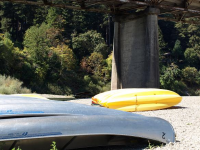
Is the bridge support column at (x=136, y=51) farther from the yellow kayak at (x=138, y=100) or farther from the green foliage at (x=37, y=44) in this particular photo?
the green foliage at (x=37, y=44)

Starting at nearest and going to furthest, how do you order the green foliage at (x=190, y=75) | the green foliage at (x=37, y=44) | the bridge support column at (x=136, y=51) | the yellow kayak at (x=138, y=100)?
the yellow kayak at (x=138, y=100) < the bridge support column at (x=136, y=51) < the green foliage at (x=37, y=44) < the green foliage at (x=190, y=75)

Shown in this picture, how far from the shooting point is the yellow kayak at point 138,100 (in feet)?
29.3

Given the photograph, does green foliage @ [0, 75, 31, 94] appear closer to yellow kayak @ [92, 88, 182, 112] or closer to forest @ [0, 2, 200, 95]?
forest @ [0, 2, 200, 95]

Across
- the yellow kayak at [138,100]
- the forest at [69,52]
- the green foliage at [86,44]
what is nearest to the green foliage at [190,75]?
the forest at [69,52]

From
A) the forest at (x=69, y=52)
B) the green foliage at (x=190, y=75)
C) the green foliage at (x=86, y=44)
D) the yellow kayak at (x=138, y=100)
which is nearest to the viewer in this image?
the yellow kayak at (x=138, y=100)

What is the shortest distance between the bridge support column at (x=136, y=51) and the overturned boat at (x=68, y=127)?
38.5 ft

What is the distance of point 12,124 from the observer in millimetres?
3475

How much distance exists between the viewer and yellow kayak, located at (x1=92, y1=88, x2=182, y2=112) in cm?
894

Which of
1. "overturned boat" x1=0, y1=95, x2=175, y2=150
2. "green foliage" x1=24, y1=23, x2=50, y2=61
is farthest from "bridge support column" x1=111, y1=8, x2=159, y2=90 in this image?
"green foliage" x1=24, y1=23, x2=50, y2=61

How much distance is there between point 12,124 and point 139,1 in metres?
14.5

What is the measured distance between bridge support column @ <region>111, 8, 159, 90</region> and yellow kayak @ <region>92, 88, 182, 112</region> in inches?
246

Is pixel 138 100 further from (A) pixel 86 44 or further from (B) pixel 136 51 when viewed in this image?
(A) pixel 86 44

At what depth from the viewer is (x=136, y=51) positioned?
1753 centimetres

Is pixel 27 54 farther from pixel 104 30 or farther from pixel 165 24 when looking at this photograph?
pixel 165 24
